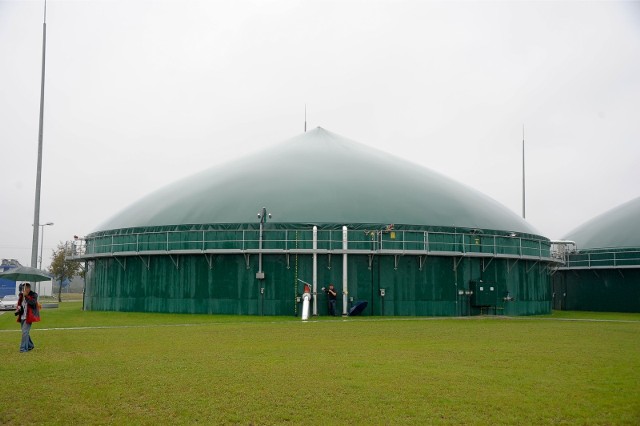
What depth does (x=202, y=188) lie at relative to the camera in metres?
47.2

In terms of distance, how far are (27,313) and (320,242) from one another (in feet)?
68.9

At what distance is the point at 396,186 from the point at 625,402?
1339 inches

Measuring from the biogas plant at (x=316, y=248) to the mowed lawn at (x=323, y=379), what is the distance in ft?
48.8

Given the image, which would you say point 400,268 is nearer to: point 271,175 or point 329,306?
point 329,306

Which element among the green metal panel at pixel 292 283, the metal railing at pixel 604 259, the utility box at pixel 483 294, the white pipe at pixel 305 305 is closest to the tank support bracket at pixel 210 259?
the green metal panel at pixel 292 283

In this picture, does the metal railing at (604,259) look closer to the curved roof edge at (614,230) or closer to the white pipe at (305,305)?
the curved roof edge at (614,230)

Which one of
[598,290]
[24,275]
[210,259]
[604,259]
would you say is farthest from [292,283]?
[598,290]

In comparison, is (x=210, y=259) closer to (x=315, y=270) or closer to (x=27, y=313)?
(x=315, y=270)

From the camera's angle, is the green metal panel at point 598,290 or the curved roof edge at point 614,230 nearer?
the green metal panel at point 598,290

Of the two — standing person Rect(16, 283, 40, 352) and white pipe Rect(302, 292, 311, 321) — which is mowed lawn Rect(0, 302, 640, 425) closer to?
standing person Rect(16, 283, 40, 352)

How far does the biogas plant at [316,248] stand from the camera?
39938mm

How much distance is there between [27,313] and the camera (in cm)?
2084

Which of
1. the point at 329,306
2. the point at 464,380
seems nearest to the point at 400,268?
the point at 329,306

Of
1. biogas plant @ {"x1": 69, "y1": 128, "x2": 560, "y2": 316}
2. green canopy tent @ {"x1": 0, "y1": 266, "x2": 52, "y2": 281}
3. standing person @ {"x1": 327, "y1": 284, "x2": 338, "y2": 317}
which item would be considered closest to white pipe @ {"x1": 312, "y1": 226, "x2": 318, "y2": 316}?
biogas plant @ {"x1": 69, "y1": 128, "x2": 560, "y2": 316}
